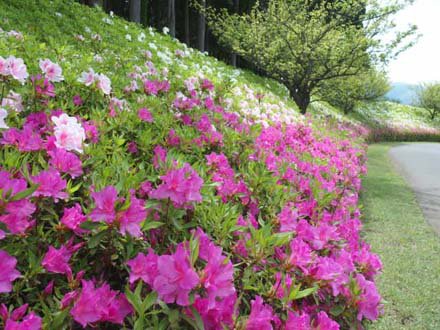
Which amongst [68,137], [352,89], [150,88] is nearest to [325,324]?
[68,137]

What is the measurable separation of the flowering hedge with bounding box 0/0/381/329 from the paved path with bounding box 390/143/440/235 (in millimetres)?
4905

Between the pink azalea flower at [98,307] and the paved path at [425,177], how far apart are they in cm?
602

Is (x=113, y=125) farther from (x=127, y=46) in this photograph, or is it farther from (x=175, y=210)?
(x=127, y=46)

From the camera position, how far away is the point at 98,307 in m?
1.20

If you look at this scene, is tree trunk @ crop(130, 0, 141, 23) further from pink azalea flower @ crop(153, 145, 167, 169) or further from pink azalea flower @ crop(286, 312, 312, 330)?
pink azalea flower @ crop(286, 312, 312, 330)

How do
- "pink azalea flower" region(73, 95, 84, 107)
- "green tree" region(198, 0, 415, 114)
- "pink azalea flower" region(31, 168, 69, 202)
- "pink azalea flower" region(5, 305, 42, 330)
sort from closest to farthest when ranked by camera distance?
"pink azalea flower" region(5, 305, 42, 330), "pink azalea flower" region(31, 168, 69, 202), "pink azalea flower" region(73, 95, 84, 107), "green tree" region(198, 0, 415, 114)

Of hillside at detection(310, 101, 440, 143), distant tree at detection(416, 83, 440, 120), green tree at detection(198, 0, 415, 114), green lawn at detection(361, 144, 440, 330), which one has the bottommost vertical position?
hillside at detection(310, 101, 440, 143)

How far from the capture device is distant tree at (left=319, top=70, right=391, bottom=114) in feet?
57.0

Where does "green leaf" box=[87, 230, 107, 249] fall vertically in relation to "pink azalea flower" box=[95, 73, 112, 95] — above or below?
below

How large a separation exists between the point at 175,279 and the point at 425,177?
11.2 m

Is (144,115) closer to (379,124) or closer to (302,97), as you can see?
(302,97)

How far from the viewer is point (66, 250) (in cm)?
139

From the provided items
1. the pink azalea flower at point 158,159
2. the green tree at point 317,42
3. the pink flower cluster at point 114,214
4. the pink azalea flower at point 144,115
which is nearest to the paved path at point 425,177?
the green tree at point 317,42

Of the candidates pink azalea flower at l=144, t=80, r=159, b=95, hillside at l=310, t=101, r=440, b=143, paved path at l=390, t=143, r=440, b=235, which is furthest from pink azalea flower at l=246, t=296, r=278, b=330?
hillside at l=310, t=101, r=440, b=143
